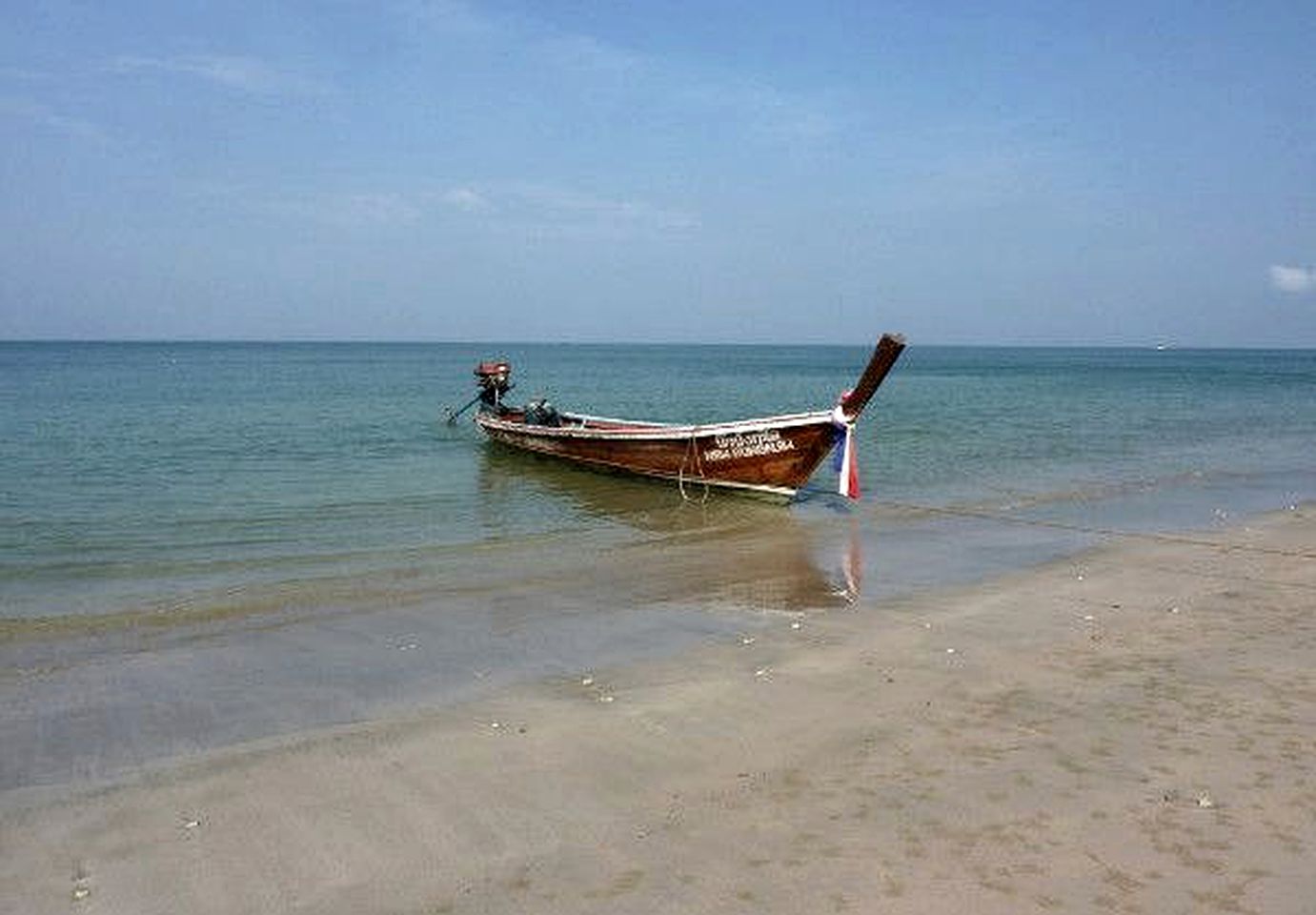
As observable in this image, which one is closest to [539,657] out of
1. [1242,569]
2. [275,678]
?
[275,678]

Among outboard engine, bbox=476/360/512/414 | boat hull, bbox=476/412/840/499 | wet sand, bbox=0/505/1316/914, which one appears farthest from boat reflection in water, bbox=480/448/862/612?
outboard engine, bbox=476/360/512/414

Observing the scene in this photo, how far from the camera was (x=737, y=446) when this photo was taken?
16.7 metres

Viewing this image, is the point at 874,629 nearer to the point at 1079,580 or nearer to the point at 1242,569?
the point at 1079,580

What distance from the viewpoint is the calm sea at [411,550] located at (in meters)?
7.50

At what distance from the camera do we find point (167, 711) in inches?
272

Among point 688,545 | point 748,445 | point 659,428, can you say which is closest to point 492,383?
point 659,428

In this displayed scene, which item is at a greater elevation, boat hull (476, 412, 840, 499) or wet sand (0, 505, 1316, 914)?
boat hull (476, 412, 840, 499)

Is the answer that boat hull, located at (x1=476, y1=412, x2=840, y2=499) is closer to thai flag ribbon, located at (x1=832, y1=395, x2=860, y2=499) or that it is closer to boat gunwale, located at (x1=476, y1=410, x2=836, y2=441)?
boat gunwale, located at (x1=476, y1=410, x2=836, y2=441)

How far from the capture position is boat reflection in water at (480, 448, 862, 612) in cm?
1052

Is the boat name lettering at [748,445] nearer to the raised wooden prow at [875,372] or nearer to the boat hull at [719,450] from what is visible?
the boat hull at [719,450]

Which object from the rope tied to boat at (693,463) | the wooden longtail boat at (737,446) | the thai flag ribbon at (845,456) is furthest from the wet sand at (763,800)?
the rope tied to boat at (693,463)

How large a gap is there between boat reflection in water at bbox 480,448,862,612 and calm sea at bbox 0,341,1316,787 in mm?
57

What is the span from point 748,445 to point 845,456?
2.47 meters

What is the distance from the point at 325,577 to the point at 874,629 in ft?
18.9
